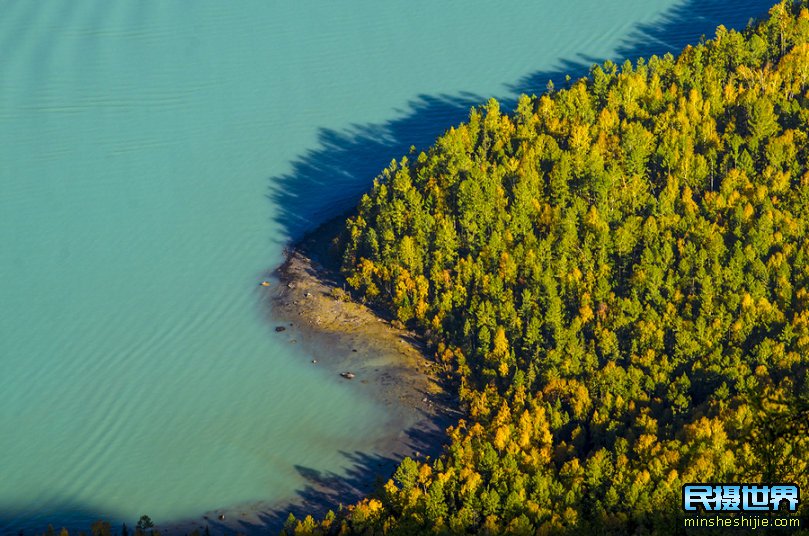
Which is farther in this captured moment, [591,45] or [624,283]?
[591,45]

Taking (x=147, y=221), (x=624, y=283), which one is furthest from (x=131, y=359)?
(x=624, y=283)

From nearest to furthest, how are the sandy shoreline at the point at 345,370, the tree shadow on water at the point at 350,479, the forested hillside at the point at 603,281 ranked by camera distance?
1. the forested hillside at the point at 603,281
2. the tree shadow on water at the point at 350,479
3. the sandy shoreline at the point at 345,370

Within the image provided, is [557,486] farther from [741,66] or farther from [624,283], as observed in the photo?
[741,66]
